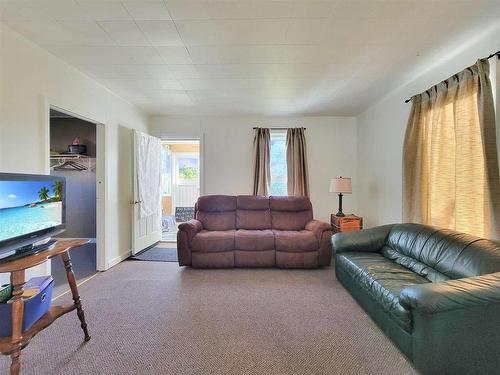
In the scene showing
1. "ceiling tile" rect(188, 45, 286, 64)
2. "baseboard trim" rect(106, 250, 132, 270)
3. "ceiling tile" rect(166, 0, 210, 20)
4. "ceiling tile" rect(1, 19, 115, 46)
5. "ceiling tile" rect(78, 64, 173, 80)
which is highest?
"ceiling tile" rect(78, 64, 173, 80)

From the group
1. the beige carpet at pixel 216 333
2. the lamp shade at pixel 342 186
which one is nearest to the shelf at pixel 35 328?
the beige carpet at pixel 216 333

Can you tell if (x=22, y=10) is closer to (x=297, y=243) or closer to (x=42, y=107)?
(x=42, y=107)

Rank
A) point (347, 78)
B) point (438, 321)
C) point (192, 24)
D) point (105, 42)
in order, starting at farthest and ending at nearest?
point (347, 78) < point (105, 42) < point (192, 24) < point (438, 321)

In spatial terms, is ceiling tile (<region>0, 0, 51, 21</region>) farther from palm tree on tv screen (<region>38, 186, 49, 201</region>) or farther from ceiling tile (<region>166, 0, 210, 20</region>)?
palm tree on tv screen (<region>38, 186, 49, 201</region>)

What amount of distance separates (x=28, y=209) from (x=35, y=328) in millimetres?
761

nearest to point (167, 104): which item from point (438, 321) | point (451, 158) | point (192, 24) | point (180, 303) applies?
point (192, 24)

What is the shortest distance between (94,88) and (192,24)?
1.92 m

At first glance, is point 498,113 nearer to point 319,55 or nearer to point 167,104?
point 319,55

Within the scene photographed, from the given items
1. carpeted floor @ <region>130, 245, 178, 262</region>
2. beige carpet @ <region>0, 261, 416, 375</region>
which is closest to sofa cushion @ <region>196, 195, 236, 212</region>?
carpeted floor @ <region>130, 245, 178, 262</region>

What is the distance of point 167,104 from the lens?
401 cm

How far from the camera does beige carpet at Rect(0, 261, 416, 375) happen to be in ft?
5.28

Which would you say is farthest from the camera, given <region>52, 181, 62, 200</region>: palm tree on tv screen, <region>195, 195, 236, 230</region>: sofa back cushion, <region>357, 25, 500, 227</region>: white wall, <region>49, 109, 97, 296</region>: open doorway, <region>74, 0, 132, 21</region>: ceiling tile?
<region>49, 109, 97, 296</region>: open doorway

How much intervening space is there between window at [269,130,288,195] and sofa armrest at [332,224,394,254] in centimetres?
199

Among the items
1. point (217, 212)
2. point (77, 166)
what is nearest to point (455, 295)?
point (217, 212)
